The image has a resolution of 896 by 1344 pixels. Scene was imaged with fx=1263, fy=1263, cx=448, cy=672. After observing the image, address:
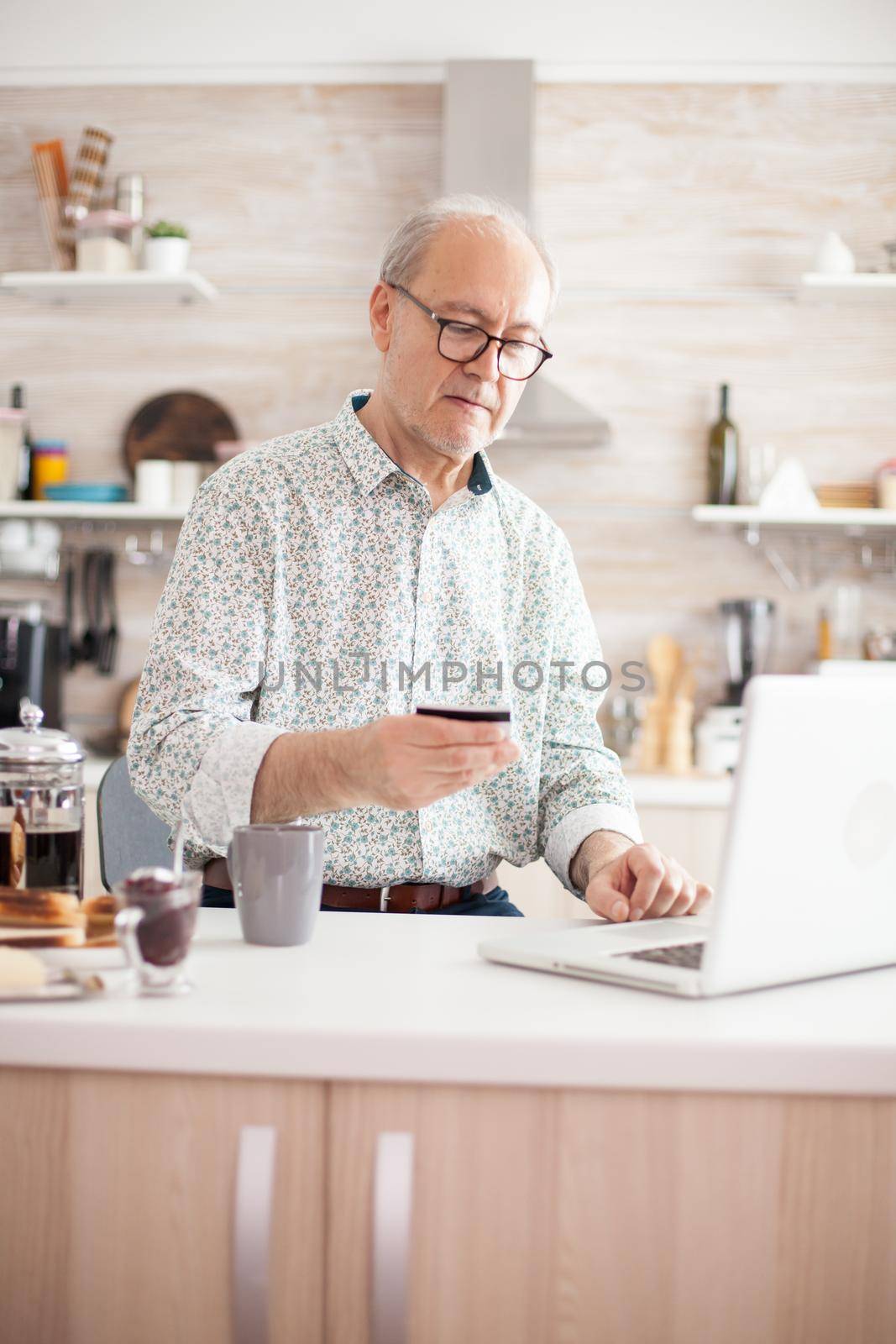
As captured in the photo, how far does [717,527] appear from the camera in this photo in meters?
3.77

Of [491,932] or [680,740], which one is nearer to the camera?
[491,932]

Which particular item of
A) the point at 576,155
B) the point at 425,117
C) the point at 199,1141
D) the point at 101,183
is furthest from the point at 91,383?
the point at 199,1141

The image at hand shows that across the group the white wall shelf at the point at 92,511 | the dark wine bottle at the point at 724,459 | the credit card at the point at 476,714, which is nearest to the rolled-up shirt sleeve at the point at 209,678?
the credit card at the point at 476,714

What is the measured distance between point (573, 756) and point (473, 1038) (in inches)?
36.6

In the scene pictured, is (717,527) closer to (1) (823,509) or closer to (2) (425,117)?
(1) (823,509)

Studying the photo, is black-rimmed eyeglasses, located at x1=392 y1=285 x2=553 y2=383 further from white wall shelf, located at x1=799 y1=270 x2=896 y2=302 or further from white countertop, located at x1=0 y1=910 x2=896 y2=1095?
white wall shelf, located at x1=799 y1=270 x2=896 y2=302

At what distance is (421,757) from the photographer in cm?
119

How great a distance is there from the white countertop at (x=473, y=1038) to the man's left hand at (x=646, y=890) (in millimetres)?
366

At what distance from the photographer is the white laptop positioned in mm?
950

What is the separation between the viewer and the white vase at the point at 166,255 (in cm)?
361

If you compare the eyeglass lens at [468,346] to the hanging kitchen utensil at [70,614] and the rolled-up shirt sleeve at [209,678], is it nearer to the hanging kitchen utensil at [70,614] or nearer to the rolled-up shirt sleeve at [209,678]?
the rolled-up shirt sleeve at [209,678]

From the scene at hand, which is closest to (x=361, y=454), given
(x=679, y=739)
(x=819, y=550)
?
(x=679, y=739)

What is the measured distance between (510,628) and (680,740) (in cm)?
183

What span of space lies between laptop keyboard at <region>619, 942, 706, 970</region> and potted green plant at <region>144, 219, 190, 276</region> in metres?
2.98
